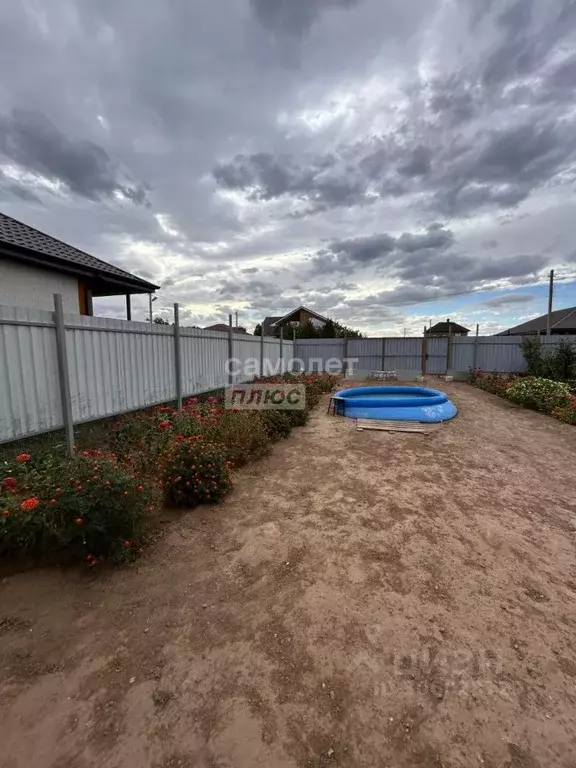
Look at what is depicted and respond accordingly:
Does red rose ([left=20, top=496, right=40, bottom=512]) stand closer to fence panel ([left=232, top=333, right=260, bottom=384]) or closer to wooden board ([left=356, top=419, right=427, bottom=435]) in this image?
wooden board ([left=356, top=419, right=427, bottom=435])

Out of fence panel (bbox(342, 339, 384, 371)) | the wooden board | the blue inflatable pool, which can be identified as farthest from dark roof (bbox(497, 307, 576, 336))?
the wooden board

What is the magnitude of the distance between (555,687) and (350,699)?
1017mm

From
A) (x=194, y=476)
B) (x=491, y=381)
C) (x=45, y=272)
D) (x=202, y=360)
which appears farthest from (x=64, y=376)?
(x=491, y=381)

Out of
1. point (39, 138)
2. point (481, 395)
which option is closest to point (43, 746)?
point (39, 138)

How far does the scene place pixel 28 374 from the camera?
333 cm

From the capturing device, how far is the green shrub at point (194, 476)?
3.33 m

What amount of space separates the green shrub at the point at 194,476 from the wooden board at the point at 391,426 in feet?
11.8

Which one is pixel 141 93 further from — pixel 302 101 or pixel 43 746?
pixel 43 746

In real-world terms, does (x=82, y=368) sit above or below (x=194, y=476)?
above

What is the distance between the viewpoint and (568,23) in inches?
179

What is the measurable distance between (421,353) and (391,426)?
9.15 m

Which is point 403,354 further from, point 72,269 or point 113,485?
point 113,485

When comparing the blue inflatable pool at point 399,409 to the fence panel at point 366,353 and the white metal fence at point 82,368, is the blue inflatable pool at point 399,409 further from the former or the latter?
the fence panel at point 366,353

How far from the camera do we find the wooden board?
6332 millimetres
